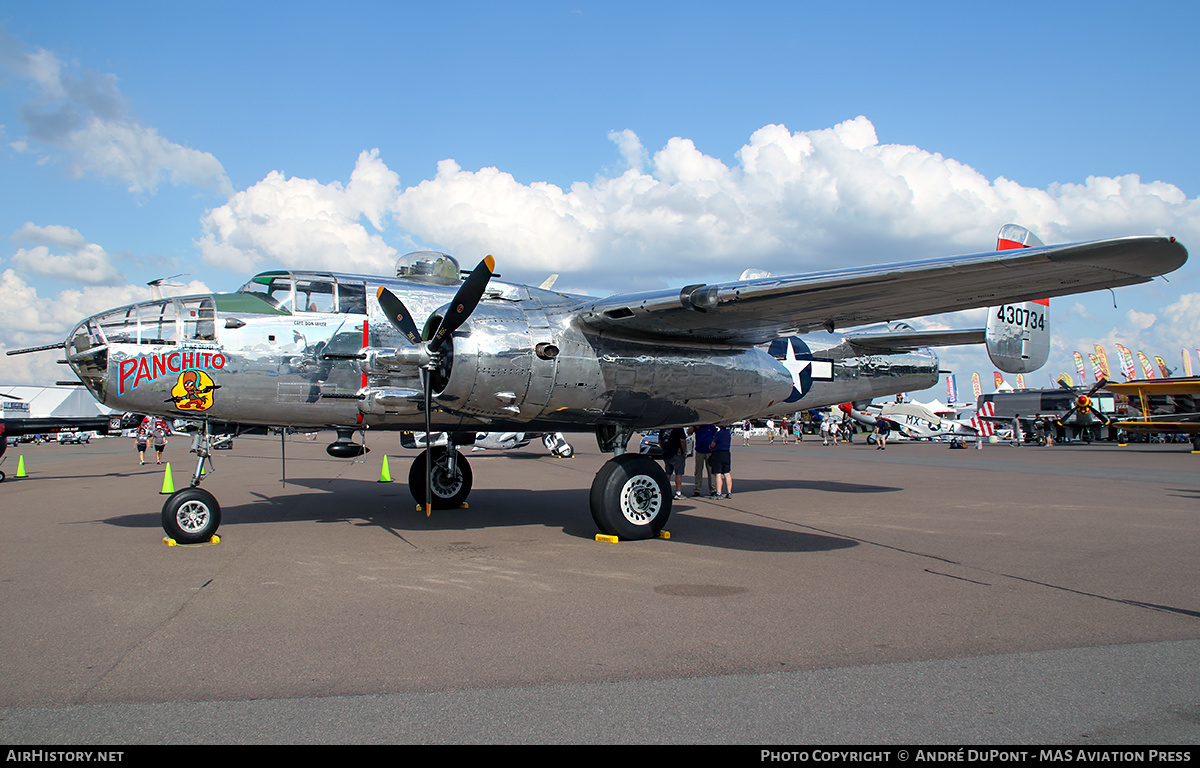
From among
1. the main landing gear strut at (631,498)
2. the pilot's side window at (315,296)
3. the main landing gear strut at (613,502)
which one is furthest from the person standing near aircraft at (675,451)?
the pilot's side window at (315,296)

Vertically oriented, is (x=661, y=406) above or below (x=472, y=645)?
above

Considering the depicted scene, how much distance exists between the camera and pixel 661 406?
10.5 metres

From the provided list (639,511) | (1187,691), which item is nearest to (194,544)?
(639,511)

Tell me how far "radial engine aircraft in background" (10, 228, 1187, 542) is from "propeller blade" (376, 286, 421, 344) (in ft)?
0.07

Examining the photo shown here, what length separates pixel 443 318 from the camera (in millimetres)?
8945

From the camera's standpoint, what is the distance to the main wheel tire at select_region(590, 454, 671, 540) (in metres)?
9.79

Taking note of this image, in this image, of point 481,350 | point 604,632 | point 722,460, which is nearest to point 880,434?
point 722,460

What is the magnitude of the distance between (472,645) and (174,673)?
1.89 meters

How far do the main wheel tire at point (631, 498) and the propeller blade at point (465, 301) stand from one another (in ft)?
8.97

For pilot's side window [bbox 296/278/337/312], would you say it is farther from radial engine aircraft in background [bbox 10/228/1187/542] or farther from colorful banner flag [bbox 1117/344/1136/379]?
colorful banner flag [bbox 1117/344/1136/379]

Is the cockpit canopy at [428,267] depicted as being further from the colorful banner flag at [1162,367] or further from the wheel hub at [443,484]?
the colorful banner flag at [1162,367]

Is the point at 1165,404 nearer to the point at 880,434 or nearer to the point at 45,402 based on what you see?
the point at 880,434

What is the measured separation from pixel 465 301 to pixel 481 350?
0.66 m
